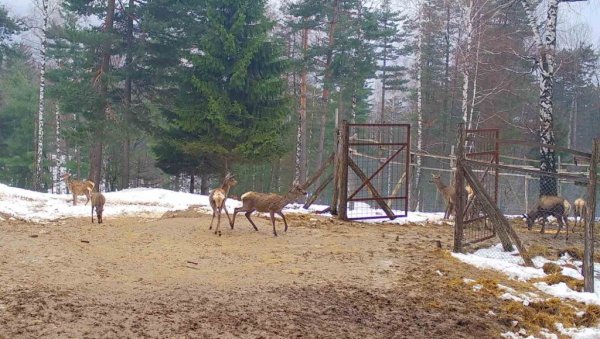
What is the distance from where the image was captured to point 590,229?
7570mm

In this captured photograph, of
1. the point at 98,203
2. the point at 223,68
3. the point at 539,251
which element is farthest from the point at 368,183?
the point at 223,68

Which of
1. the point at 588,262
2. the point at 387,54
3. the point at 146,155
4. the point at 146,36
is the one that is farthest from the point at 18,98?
the point at 588,262

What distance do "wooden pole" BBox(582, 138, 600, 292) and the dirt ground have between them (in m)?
1.03

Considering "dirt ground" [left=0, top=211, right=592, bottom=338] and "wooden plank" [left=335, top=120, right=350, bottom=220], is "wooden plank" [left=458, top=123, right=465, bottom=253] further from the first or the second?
"wooden plank" [left=335, top=120, right=350, bottom=220]

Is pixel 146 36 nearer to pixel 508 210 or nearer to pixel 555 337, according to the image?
pixel 508 210

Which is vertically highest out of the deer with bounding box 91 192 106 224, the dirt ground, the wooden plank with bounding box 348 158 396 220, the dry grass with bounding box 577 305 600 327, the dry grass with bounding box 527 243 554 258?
the wooden plank with bounding box 348 158 396 220

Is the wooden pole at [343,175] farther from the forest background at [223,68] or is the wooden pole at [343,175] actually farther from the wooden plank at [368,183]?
the forest background at [223,68]

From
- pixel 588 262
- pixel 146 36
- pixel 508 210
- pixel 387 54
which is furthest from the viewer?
pixel 387 54

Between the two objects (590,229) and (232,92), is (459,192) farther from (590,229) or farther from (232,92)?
(232,92)

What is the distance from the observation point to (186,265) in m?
7.90

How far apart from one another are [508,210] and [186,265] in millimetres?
19435

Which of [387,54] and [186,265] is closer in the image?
[186,265]

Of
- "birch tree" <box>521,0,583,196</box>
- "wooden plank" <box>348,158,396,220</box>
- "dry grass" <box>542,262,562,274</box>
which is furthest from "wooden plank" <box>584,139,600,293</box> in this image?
"birch tree" <box>521,0,583,196</box>

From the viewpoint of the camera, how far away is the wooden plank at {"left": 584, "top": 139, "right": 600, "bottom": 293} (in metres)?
7.50
